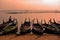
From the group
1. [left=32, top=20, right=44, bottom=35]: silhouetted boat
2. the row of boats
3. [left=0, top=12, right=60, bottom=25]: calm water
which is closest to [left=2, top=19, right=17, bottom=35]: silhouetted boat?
the row of boats

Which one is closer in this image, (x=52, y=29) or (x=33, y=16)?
(x=52, y=29)

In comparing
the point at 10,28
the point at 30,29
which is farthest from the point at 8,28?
the point at 30,29

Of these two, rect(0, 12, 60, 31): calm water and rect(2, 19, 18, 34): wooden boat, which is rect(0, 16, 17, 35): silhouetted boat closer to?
rect(2, 19, 18, 34): wooden boat

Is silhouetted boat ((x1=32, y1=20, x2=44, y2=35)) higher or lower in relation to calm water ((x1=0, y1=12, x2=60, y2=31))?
lower

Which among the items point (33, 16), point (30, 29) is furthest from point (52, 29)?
point (33, 16)

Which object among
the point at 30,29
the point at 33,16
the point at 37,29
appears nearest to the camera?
the point at 37,29

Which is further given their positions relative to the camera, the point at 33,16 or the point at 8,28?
the point at 33,16

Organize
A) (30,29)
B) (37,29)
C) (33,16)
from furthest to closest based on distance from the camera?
(33,16)
(30,29)
(37,29)

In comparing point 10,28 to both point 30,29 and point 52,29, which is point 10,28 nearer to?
point 30,29

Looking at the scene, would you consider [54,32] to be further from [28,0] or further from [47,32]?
[28,0]

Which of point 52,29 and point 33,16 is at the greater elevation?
point 33,16

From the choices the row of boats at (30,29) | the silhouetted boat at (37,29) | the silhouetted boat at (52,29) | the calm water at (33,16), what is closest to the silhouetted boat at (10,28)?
the row of boats at (30,29)

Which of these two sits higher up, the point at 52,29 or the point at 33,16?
the point at 33,16

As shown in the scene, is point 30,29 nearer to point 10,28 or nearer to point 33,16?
point 10,28
